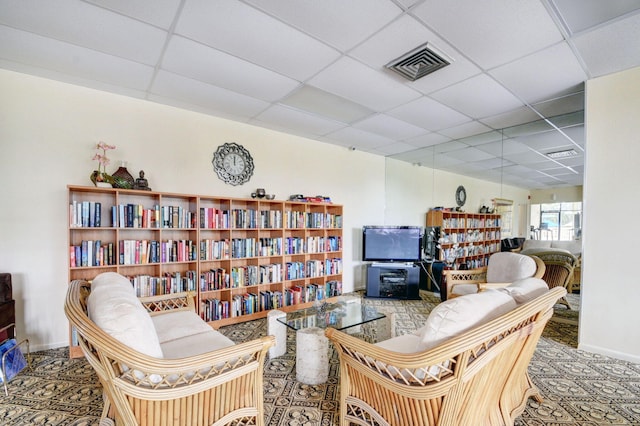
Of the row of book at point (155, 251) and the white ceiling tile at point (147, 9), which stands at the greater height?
the white ceiling tile at point (147, 9)

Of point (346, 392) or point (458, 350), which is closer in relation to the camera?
point (458, 350)

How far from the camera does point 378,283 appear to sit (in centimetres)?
462

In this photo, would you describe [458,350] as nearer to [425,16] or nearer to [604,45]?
[425,16]

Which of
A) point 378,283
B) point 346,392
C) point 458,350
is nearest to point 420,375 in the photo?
point 458,350

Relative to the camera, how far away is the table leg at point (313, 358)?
2.14m

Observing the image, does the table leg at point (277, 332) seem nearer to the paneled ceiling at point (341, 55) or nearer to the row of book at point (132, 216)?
the row of book at point (132, 216)

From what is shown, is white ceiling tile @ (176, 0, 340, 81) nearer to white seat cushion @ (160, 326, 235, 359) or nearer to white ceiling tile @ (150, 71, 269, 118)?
white ceiling tile @ (150, 71, 269, 118)

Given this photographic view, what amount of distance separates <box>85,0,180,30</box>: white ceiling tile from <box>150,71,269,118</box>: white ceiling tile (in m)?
0.72

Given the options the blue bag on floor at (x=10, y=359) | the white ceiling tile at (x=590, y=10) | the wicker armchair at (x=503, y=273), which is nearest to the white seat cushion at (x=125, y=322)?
the blue bag on floor at (x=10, y=359)

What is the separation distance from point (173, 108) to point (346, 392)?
3435mm

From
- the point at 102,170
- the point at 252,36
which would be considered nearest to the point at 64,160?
the point at 102,170

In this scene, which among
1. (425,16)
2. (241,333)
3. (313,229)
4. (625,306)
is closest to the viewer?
(425,16)

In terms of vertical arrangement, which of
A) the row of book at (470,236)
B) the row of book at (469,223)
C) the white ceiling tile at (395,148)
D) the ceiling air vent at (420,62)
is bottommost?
the row of book at (470,236)

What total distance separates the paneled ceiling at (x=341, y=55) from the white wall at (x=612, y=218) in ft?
0.99
